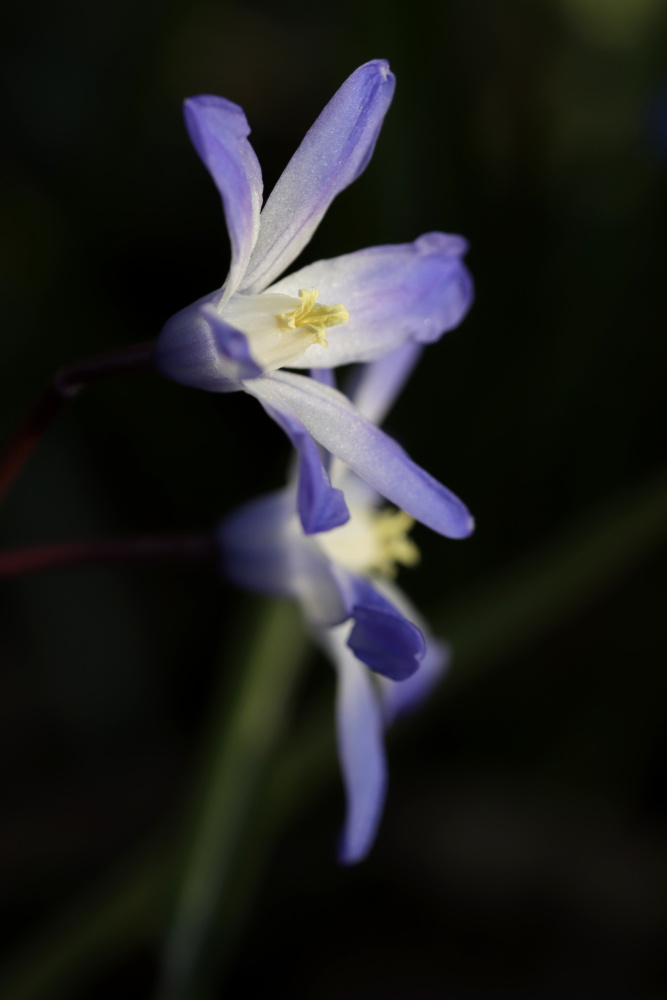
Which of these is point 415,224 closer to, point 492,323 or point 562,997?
point 492,323

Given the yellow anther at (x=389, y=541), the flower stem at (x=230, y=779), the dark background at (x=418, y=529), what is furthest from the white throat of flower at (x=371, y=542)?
the dark background at (x=418, y=529)

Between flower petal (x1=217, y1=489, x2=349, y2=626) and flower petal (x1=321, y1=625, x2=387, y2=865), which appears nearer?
flower petal (x1=321, y1=625, x2=387, y2=865)

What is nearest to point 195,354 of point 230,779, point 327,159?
point 327,159

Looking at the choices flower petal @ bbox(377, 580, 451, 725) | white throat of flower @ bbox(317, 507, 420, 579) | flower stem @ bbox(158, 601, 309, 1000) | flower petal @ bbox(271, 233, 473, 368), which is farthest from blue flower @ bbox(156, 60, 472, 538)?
flower stem @ bbox(158, 601, 309, 1000)

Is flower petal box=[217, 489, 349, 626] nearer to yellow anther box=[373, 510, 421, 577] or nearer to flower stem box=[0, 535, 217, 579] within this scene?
flower stem box=[0, 535, 217, 579]

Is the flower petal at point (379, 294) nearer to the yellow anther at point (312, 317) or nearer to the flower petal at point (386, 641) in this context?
the yellow anther at point (312, 317)

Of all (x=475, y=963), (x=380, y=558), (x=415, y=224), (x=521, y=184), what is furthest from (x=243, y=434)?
(x=475, y=963)

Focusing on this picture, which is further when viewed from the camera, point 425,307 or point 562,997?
point 562,997
